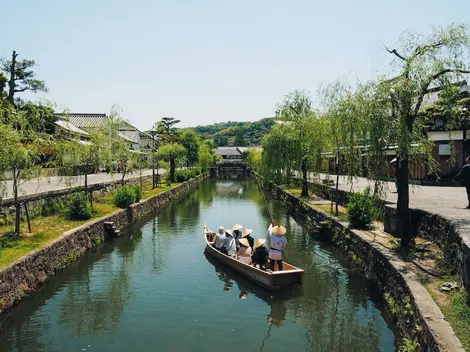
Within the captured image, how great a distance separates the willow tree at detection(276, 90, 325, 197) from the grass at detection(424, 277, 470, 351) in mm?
15345

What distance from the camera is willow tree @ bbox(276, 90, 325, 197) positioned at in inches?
934

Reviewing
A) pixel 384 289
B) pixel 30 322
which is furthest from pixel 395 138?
pixel 30 322

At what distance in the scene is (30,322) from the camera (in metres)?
9.40

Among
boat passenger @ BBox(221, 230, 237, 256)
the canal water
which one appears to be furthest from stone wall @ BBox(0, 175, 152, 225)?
boat passenger @ BBox(221, 230, 237, 256)

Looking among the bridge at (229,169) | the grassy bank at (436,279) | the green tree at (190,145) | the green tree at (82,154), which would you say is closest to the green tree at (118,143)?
the green tree at (82,154)

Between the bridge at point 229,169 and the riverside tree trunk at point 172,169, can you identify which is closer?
the riverside tree trunk at point 172,169

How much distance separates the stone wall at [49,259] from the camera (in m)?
9.84

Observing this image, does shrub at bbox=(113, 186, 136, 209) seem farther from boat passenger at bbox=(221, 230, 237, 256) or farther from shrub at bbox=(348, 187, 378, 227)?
shrub at bbox=(348, 187, 378, 227)

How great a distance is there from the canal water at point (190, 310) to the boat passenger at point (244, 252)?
1.96 ft

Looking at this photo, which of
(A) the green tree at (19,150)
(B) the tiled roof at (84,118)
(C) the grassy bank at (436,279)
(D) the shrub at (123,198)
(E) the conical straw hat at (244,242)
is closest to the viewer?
(C) the grassy bank at (436,279)

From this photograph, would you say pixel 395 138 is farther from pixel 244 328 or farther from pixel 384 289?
pixel 244 328

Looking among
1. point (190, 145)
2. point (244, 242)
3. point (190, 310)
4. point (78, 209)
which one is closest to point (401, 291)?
point (190, 310)

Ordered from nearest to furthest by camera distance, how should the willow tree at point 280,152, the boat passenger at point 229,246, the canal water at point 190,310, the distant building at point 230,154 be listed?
the canal water at point 190,310, the boat passenger at point 229,246, the willow tree at point 280,152, the distant building at point 230,154

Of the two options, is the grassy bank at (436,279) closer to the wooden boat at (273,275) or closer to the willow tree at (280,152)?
the wooden boat at (273,275)
